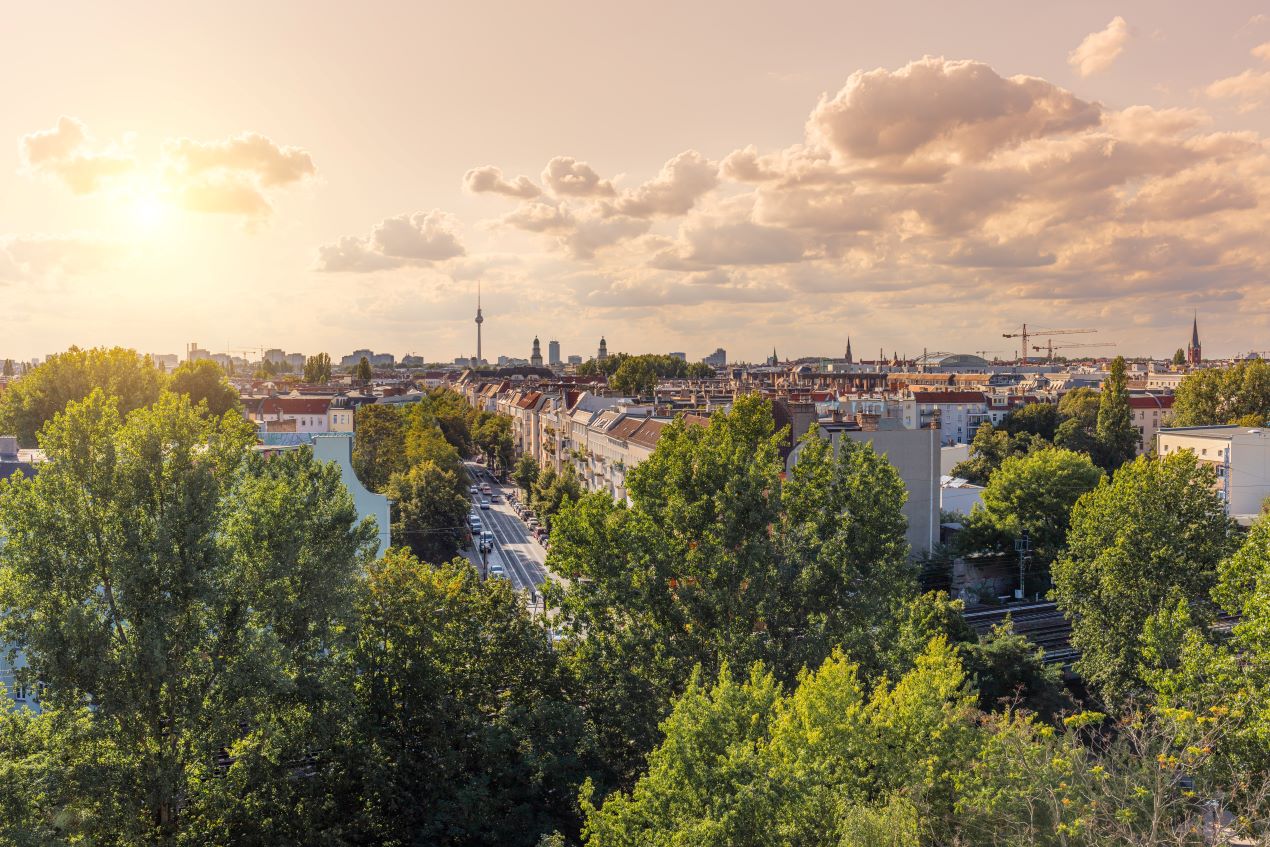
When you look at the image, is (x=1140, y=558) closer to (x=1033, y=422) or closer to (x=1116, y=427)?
(x=1116, y=427)

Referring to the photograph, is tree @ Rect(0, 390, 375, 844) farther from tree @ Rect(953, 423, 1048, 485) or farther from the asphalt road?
tree @ Rect(953, 423, 1048, 485)

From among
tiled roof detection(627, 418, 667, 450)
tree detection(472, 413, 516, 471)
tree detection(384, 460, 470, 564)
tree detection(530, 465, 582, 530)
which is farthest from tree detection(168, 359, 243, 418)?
tree detection(472, 413, 516, 471)

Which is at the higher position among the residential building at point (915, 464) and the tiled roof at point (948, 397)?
the tiled roof at point (948, 397)

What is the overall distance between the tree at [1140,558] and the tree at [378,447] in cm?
5826

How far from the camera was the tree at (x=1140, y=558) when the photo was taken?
35000 millimetres

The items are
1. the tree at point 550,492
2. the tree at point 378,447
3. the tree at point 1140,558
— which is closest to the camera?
the tree at point 1140,558

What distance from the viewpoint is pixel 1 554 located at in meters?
20.6

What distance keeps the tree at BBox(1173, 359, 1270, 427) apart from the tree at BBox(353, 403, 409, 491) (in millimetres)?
85442

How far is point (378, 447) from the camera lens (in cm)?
8931

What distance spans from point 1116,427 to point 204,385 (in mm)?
90225

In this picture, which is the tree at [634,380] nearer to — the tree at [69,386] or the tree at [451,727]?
the tree at [69,386]

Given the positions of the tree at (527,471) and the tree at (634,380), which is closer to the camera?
the tree at (527,471)

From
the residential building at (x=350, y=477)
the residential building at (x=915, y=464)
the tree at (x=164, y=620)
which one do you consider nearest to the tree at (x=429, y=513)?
the residential building at (x=350, y=477)

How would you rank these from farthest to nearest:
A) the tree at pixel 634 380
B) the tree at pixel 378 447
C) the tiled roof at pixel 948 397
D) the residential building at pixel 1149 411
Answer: the tree at pixel 634 380, the tiled roof at pixel 948 397, the residential building at pixel 1149 411, the tree at pixel 378 447
